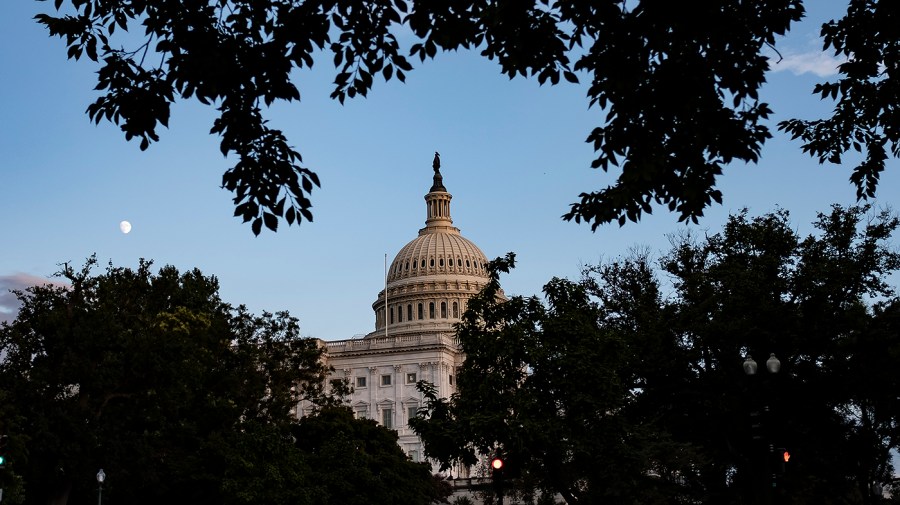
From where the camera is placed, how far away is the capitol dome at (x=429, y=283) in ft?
552

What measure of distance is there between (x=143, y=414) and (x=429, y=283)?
113023mm

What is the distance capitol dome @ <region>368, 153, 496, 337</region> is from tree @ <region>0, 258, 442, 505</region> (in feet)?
315

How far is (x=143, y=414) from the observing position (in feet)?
188

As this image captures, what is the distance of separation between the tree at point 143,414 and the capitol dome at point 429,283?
9616 cm

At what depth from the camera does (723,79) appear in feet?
44.4

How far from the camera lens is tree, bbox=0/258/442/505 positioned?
173 feet

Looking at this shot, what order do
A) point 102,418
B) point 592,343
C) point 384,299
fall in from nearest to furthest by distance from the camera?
point 592,343 < point 102,418 < point 384,299

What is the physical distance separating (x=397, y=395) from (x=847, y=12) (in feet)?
383

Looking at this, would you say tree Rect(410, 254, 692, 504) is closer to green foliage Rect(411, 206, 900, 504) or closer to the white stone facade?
green foliage Rect(411, 206, 900, 504)

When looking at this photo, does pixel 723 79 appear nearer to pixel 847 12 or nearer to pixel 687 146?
pixel 687 146

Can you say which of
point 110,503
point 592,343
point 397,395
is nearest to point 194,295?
point 110,503

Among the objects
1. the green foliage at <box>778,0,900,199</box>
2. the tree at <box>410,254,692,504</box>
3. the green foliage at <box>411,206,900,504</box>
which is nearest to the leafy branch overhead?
the green foliage at <box>778,0,900,199</box>

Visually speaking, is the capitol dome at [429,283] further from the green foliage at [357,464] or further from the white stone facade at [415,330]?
the green foliage at [357,464]

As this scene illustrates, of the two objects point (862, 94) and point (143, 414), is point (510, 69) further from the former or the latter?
point (143, 414)
